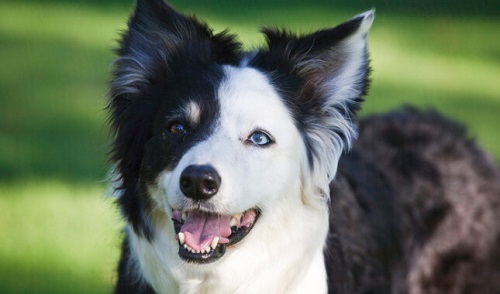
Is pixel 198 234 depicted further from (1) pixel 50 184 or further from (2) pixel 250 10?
(2) pixel 250 10

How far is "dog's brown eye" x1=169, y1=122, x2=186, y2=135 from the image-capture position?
450 cm

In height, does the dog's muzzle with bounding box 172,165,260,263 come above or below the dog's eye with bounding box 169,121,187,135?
below

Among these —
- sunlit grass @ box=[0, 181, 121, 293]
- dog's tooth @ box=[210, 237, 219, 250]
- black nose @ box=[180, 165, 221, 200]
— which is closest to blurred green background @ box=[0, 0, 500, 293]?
sunlit grass @ box=[0, 181, 121, 293]

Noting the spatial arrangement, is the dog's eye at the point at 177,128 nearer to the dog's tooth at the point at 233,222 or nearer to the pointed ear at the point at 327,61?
the dog's tooth at the point at 233,222

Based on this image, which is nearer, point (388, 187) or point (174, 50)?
point (174, 50)

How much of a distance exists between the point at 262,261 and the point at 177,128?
835mm

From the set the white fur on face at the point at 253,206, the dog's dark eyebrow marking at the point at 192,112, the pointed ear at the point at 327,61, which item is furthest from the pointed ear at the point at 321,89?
the dog's dark eyebrow marking at the point at 192,112

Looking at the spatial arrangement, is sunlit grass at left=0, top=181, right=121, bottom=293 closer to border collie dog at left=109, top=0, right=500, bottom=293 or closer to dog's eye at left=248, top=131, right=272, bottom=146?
border collie dog at left=109, top=0, right=500, bottom=293

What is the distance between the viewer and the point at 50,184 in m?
7.78

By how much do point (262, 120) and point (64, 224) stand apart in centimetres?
316

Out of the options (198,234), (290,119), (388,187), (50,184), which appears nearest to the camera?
(198,234)

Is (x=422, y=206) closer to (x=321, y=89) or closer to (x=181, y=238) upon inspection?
(x=321, y=89)

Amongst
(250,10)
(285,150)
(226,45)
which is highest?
(226,45)

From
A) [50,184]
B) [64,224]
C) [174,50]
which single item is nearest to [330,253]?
[174,50]
